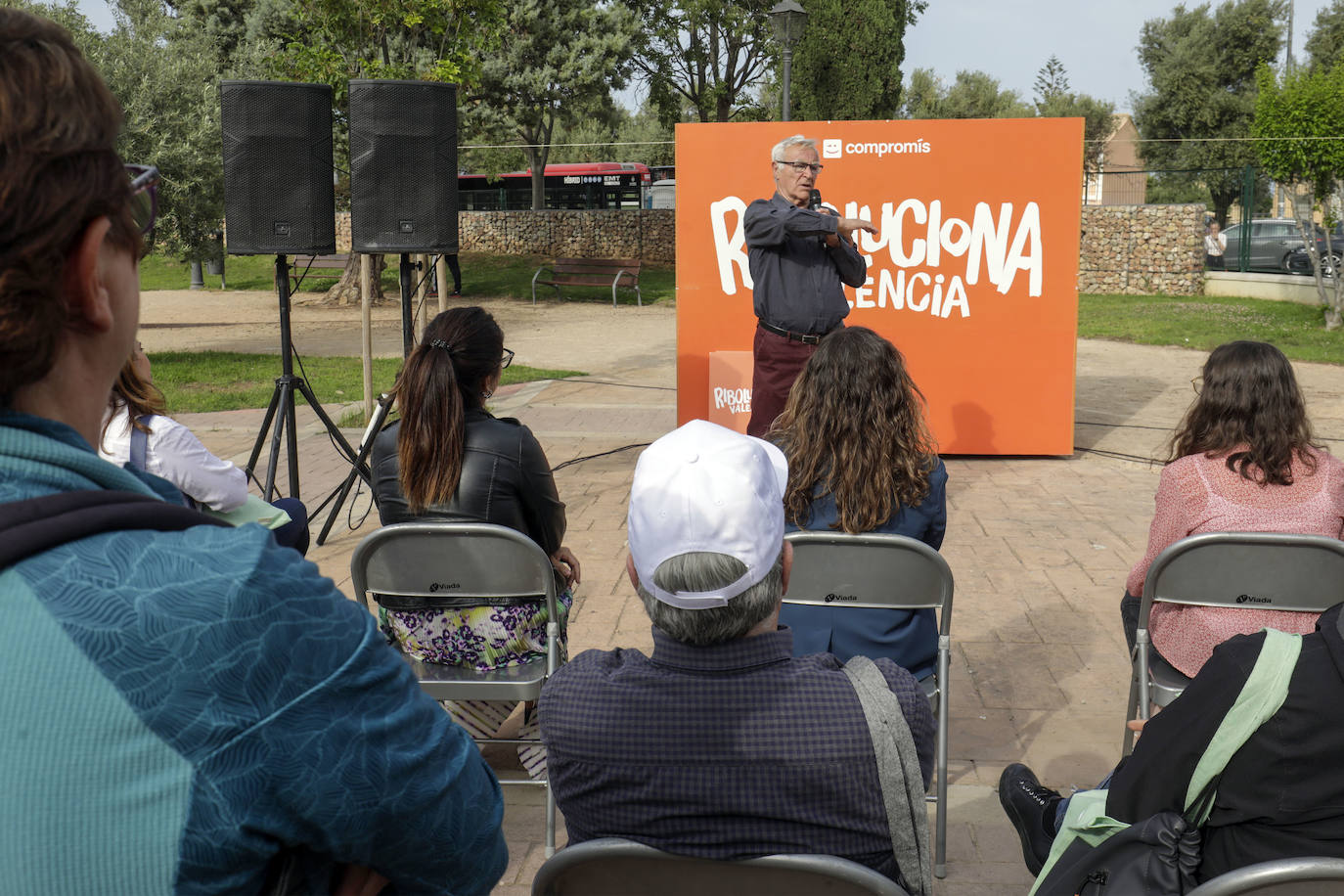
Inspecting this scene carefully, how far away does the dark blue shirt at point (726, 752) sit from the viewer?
5.18 feet

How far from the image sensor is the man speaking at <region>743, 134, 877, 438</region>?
611 cm

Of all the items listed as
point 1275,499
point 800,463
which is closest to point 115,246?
point 800,463

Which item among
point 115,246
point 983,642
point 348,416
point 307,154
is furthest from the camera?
point 348,416

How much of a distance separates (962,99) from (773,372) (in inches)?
1684

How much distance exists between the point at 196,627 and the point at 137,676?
48 millimetres

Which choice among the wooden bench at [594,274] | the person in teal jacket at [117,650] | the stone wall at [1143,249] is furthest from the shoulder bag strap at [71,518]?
the stone wall at [1143,249]

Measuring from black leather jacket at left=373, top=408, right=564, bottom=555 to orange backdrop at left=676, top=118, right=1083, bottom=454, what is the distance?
4.53 meters

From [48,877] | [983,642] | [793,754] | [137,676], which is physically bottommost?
[983,642]

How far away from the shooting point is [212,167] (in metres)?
13.9

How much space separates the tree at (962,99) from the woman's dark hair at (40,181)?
43.8 meters

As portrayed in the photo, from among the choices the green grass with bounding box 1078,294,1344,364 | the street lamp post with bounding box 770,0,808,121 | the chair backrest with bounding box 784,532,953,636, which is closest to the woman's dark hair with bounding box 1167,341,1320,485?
the chair backrest with bounding box 784,532,953,636

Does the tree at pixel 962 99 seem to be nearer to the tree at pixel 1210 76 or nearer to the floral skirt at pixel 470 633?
the tree at pixel 1210 76

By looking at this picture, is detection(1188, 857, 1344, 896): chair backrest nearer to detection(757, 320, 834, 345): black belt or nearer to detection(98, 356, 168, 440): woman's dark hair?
detection(98, 356, 168, 440): woman's dark hair

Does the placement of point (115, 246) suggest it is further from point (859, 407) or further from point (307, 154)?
point (307, 154)
